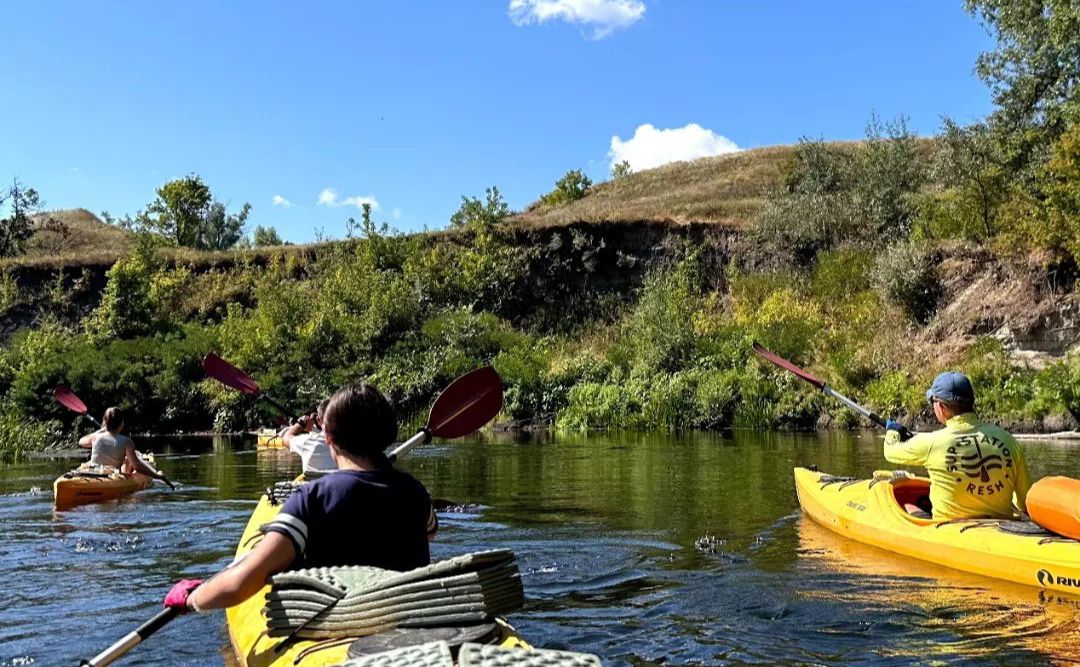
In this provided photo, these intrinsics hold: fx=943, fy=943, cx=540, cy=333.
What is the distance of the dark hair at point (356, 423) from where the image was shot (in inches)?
116

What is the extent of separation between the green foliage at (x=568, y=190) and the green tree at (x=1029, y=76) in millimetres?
22800

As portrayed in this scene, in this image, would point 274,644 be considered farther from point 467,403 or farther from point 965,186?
point 965,186

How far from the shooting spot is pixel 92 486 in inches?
376

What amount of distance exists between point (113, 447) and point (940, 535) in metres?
→ 8.31

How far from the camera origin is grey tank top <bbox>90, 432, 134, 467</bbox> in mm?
10148

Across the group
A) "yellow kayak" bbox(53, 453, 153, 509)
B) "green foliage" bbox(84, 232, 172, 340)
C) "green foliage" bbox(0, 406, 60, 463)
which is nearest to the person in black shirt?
"yellow kayak" bbox(53, 453, 153, 509)

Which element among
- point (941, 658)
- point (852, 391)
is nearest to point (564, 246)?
point (852, 391)

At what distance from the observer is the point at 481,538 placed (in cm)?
736

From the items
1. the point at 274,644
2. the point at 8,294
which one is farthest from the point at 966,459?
the point at 8,294

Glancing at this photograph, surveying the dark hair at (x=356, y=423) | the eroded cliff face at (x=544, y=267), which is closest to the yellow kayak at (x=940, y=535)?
the dark hair at (x=356, y=423)

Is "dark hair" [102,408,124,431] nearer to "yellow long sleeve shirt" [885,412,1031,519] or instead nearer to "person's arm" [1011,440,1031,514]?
"yellow long sleeve shirt" [885,412,1031,519]

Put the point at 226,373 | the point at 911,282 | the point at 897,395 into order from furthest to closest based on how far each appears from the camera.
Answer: the point at 911,282, the point at 897,395, the point at 226,373

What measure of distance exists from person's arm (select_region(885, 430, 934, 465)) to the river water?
0.69 metres

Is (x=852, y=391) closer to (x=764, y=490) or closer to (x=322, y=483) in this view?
(x=764, y=490)
